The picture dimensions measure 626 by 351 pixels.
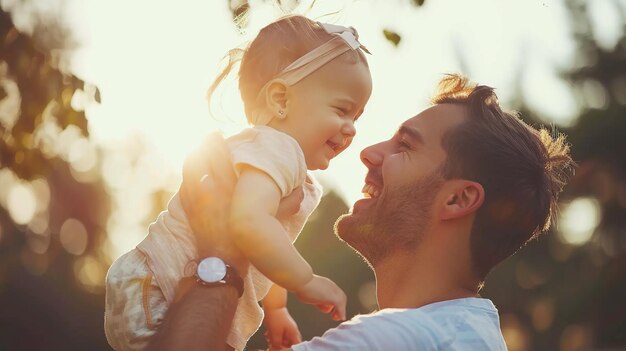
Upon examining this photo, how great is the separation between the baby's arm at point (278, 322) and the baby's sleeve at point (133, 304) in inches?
33.8

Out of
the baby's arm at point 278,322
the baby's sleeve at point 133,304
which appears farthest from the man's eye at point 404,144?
the baby's sleeve at point 133,304

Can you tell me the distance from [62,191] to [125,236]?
6230mm

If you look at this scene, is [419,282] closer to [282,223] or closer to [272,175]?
[282,223]

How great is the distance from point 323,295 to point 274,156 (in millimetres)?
650

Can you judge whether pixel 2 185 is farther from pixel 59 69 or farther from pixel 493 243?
pixel 493 243

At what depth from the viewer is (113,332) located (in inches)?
188

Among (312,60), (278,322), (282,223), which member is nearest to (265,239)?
(282,223)

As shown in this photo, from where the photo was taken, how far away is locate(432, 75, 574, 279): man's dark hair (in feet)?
16.8

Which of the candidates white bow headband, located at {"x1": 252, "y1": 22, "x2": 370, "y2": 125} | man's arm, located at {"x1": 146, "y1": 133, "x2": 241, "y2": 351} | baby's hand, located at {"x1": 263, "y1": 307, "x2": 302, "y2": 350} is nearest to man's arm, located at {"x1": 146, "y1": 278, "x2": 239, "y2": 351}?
man's arm, located at {"x1": 146, "y1": 133, "x2": 241, "y2": 351}

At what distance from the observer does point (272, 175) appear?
4496mm

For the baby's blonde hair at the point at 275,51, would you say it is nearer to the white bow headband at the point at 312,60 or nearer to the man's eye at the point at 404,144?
the white bow headband at the point at 312,60

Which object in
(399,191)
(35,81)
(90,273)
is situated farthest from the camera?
(90,273)

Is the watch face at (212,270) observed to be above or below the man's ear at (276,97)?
below

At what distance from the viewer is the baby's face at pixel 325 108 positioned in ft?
15.8
